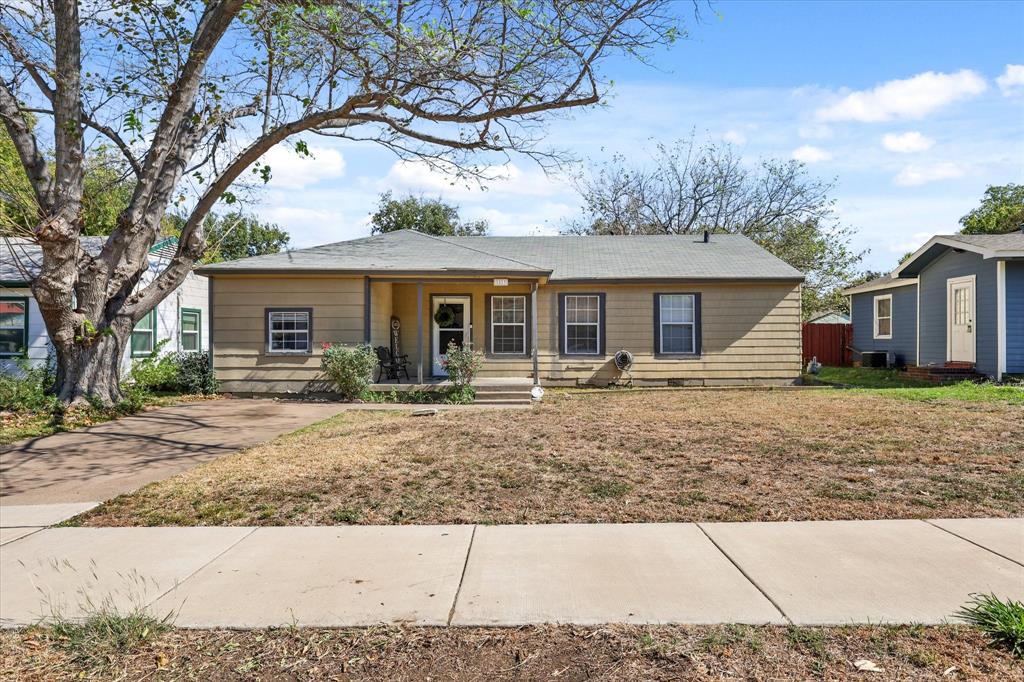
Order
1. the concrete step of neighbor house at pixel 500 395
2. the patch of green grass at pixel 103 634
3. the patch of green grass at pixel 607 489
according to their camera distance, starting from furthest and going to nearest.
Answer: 1. the concrete step of neighbor house at pixel 500 395
2. the patch of green grass at pixel 607 489
3. the patch of green grass at pixel 103 634

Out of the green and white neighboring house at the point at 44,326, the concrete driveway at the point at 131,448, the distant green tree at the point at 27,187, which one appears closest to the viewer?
A: the concrete driveway at the point at 131,448

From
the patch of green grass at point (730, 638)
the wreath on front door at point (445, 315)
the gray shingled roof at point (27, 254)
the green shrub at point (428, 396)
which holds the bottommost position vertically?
the patch of green grass at point (730, 638)

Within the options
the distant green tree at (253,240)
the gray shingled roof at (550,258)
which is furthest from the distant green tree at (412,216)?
the gray shingled roof at (550,258)

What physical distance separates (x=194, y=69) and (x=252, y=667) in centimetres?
1158

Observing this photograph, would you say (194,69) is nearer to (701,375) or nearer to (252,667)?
(252,667)

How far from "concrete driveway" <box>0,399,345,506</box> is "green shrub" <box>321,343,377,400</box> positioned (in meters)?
0.85

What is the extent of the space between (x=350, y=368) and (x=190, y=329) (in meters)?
8.18

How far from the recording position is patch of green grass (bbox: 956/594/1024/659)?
314 centimetres

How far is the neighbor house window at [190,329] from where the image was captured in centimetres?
1912

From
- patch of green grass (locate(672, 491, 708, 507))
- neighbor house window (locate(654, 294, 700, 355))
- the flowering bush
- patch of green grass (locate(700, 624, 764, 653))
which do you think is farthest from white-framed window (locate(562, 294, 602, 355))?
patch of green grass (locate(700, 624, 764, 653))

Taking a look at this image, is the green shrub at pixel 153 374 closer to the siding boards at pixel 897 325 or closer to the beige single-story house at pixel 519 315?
the beige single-story house at pixel 519 315

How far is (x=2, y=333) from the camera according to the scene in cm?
1595

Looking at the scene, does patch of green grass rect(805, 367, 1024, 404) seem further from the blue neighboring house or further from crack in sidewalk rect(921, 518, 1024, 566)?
crack in sidewalk rect(921, 518, 1024, 566)

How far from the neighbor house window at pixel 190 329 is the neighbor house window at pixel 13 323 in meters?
3.64
